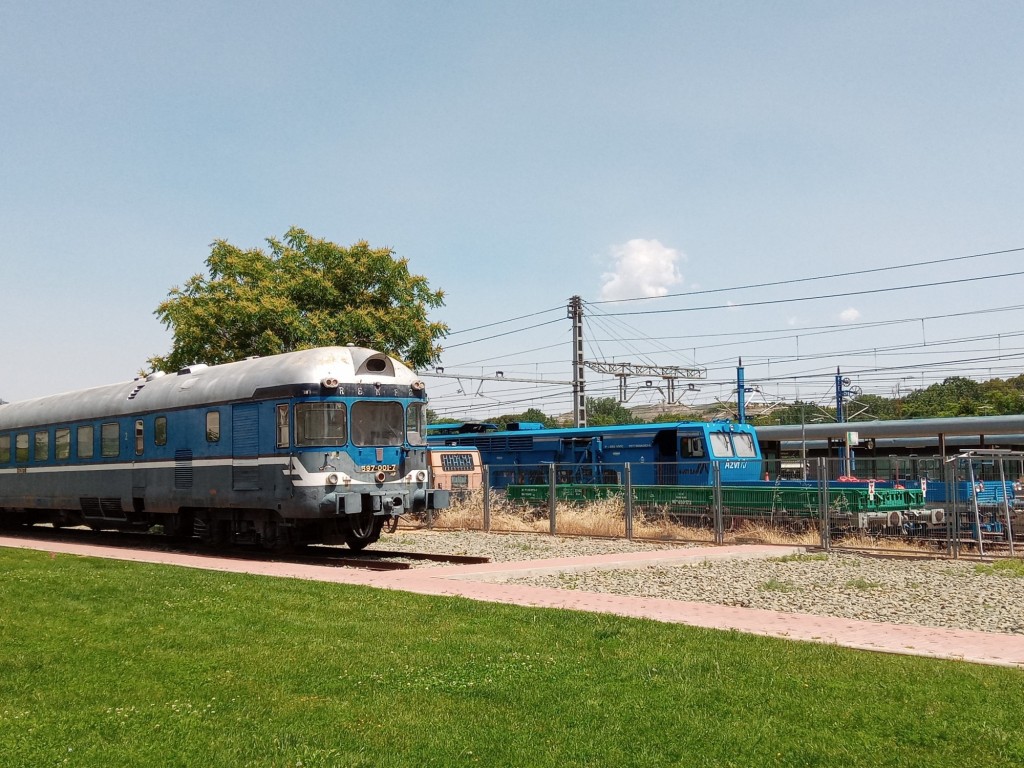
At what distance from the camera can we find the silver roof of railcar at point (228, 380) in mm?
17375

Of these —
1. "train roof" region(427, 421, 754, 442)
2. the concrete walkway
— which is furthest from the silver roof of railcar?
"train roof" region(427, 421, 754, 442)

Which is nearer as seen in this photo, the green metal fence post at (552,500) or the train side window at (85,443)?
the train side window at (85,443)

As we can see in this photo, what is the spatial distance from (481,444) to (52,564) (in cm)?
1686

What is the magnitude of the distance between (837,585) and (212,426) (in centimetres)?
1178

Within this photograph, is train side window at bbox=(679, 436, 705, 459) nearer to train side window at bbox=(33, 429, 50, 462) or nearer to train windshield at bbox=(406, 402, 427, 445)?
train windshield at bbox=(406, 402, 427, 445)

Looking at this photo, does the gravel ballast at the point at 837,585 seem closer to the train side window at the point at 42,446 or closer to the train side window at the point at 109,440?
the train side window at the point at 109,440

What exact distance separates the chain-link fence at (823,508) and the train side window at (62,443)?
10.2 meters

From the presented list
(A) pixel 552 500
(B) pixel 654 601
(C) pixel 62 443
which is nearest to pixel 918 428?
(A) pixel 552 500

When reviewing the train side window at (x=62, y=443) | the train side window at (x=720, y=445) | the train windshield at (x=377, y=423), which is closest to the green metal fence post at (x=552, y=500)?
the train side window at (x=720, y=445)

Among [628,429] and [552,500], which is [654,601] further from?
[628,429]

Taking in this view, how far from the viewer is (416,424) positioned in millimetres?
18562

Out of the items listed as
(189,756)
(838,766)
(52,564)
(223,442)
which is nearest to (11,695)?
(189,756)

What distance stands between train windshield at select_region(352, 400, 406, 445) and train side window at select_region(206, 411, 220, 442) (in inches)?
121

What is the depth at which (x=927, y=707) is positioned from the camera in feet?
21.2
